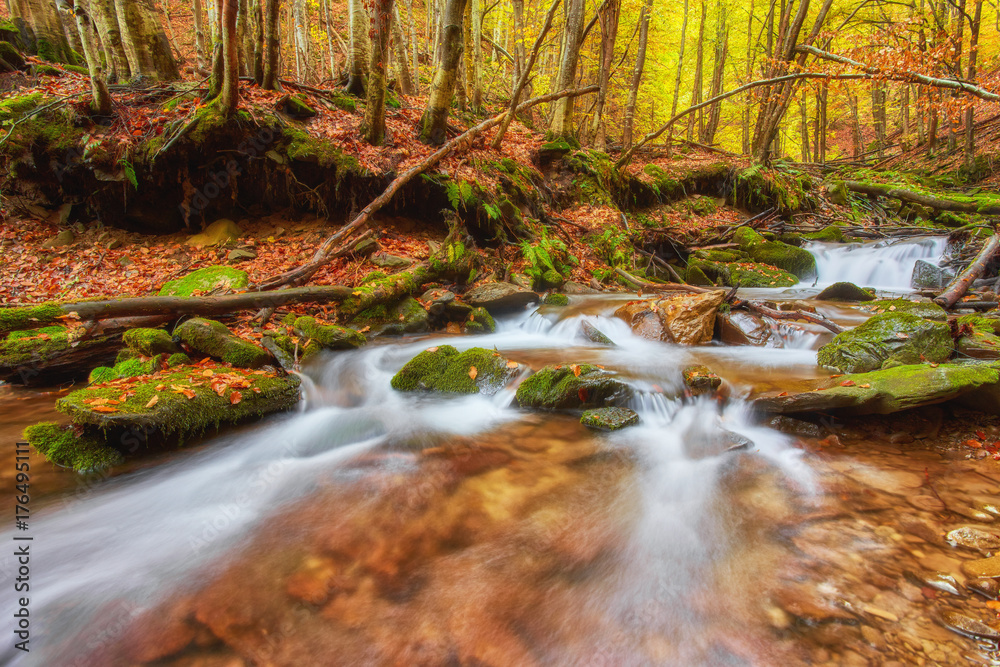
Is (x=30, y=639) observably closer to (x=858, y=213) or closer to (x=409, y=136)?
(x=409, y=136)

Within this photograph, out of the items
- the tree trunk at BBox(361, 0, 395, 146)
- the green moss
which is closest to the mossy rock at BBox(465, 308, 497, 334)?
the tree trunk at BBox(361, 0, 395, 146)

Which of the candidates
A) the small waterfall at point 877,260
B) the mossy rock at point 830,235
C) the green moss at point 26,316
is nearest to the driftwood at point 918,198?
the mossy rock at point 830,235

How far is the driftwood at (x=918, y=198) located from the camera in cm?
Result: 1168

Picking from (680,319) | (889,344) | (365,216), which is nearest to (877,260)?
(680,319)

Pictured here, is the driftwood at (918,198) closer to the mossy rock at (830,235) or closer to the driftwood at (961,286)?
the mossy rock at (830,235)

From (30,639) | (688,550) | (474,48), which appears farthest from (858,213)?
(30,639)

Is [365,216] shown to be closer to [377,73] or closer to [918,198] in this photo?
[377,73]

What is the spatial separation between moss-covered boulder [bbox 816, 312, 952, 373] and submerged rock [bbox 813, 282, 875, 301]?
3.65 metres

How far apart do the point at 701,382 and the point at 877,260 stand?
893 centimetres

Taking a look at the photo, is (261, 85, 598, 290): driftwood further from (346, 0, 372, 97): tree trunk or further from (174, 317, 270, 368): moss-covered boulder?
(346, 0, 372, 97): tree trunk

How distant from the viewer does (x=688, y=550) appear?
2.89 metres

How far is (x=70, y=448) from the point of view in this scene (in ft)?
11.4

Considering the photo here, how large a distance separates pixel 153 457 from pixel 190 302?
7.17 feet

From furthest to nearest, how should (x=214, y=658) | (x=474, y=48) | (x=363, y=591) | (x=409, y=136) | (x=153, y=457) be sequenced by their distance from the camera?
(x=474, y=48) < (x=409, y=136) < (x=153, y=457) < (x=363, y=591) < (x=214, y=658)
